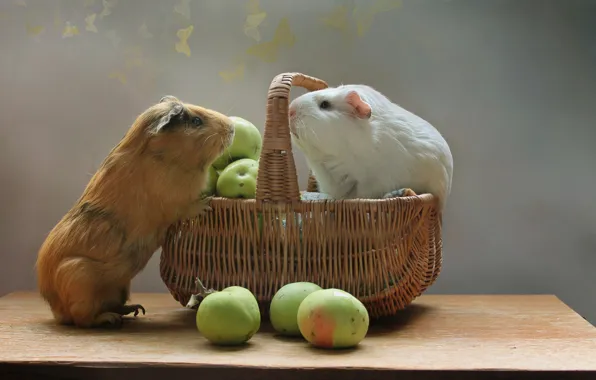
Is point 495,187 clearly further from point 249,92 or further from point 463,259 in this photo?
point 249,92

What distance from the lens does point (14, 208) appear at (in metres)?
1.78

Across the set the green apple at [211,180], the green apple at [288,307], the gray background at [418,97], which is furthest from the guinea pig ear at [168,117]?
the gray background at [418,97]

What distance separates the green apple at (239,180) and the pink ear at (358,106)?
24cm

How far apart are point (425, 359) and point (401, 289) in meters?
0.29

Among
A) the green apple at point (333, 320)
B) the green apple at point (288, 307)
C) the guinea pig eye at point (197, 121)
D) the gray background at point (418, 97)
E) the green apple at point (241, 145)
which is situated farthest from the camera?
A: the gray background at point (418, 97)

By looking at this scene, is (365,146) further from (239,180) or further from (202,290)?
(202,290)

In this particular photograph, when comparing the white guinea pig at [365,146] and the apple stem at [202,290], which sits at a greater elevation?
the white guinea pig at [365,146]

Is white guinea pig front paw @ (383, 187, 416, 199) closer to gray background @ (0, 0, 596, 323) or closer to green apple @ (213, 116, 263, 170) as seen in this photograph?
green apple @ (213, 116, 263, 170)

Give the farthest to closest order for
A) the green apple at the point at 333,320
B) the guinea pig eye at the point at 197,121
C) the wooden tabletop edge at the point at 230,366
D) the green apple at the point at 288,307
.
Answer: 1. the guinea pig eye at the point at 197,121
2. the green apple at the point at 288,307
3. the green apple at the point at 333,320
4. the wooden tabletop edge at the point at 230,366

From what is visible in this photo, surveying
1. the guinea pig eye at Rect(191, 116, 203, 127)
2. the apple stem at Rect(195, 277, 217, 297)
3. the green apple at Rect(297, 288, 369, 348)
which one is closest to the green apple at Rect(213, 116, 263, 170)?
the guinea pig eye at Rect(191, 116, 203, 127)

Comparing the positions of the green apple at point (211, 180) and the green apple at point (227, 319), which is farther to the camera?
the green apple at point (211, 180)

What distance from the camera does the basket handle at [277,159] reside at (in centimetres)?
125

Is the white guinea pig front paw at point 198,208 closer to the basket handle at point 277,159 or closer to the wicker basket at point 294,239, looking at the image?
the wicker basket at point 294,239

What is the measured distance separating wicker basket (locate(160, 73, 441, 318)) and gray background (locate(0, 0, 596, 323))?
1.56 ft
